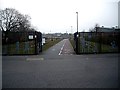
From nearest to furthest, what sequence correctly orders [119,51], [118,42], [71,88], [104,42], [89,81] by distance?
1. [71,88]
2. [89,81]
3. [119,51]
4. [118,42]
5. [104,42]

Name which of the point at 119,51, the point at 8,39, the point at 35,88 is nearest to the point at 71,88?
the point at 35,88

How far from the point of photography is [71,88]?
7.51 metres

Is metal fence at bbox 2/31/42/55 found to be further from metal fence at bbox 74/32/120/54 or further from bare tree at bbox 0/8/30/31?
bare tree at bbox 0/8/30/31

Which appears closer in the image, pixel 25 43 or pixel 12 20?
pixel 25 43

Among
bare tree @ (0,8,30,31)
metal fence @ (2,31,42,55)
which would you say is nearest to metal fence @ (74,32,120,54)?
metal fence @ (2,31,42,55)

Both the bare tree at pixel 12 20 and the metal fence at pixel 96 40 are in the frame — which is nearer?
the metal fence at pixel 96 40

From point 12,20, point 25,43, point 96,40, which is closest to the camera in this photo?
point 25,43

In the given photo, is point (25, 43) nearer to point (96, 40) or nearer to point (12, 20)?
point (96, 40)

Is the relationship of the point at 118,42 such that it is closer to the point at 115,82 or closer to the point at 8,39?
the point at 8,39

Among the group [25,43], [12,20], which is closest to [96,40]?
[25,43]

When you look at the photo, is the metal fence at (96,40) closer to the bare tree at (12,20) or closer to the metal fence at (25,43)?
the metal fence at (25,43)

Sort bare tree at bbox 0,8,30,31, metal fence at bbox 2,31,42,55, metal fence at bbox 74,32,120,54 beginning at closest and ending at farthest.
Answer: metal fence at bbox 2,31,42,55, metal fence at bbox 74,32,120,54, bare tree at bbox 0,8,30,31

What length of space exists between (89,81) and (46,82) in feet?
5.47

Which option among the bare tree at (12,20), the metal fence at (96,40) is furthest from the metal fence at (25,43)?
the bare tree at (12,20)
